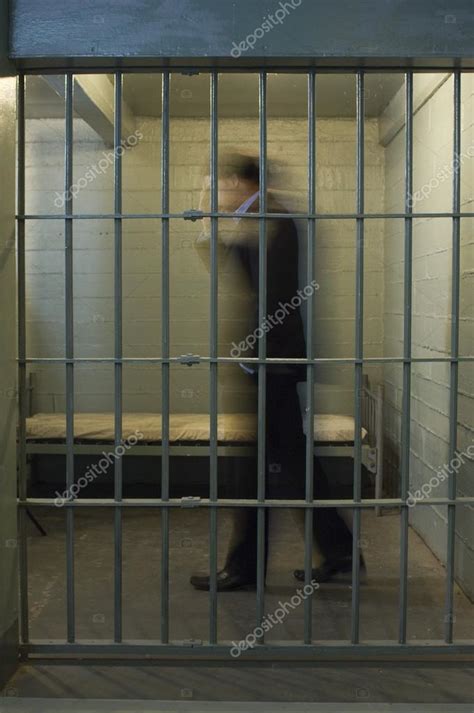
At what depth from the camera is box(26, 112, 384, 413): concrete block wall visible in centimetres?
695

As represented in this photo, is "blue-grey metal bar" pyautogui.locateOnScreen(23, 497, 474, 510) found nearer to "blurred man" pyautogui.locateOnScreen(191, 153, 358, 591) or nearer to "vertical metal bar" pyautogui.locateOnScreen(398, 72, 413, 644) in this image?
"vertical metal bar" pyautogui.locateOnScreen(398, 72, 413, 644)

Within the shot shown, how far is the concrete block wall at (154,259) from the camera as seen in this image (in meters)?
6.95

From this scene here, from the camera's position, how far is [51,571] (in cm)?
433

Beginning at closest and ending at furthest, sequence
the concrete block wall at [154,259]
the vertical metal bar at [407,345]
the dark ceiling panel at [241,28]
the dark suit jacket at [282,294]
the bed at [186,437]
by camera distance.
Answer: the dark ceiling panel at [241,28]
the vertical metal bar at [407,345]
the dark suit jacket at [282,294]
the bed at [186,437]
the concrete block wall at [154,259]

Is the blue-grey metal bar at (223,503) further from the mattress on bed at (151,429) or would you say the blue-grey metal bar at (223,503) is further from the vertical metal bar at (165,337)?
the mattress on bed at (151,429)

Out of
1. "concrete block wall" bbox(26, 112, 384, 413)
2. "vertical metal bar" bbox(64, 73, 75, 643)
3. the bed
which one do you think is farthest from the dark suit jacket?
"concrete block wall" bbox(26, 112, 384, 413)

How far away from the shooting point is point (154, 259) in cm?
709

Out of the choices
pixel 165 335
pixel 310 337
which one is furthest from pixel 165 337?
pixel 310 337

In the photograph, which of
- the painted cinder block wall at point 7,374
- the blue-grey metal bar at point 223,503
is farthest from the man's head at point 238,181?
the blue-grey metal bar at point 223,503

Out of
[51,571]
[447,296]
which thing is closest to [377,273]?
[447,296]

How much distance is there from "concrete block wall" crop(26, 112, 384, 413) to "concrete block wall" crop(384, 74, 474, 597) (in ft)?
5.38

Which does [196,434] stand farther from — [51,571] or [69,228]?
[69,228]

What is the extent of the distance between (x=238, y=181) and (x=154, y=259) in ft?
10.7

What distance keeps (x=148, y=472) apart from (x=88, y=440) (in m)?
0.69
